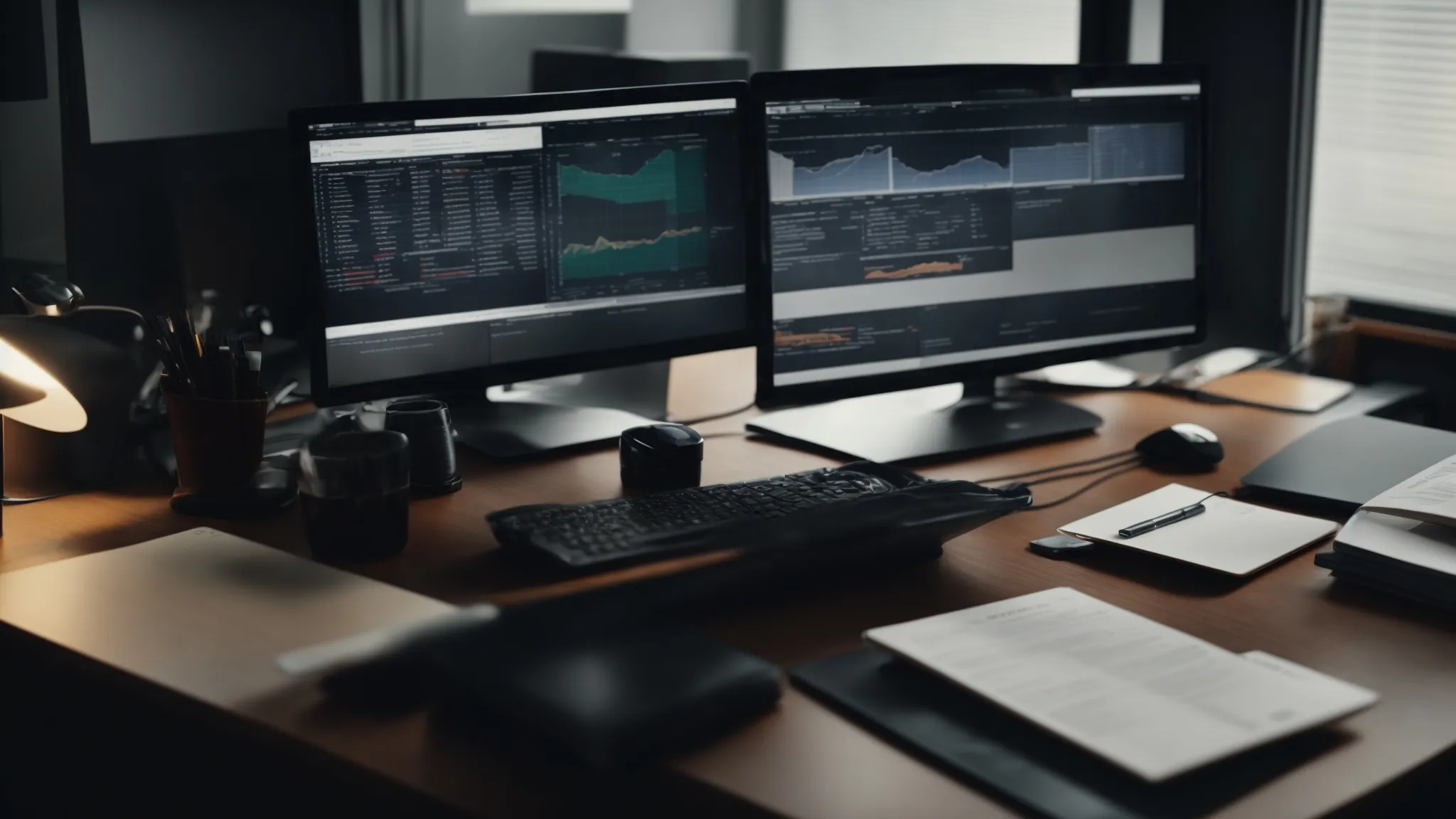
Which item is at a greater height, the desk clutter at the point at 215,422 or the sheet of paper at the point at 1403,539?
the desk clutter at the point at 215,422

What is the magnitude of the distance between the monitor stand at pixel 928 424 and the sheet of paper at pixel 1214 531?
9.5 inches

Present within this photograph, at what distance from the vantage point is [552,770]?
94cm

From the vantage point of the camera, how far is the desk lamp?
4.51ft

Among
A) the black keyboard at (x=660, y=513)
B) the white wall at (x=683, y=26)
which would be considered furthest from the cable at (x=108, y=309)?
the white wall at (x=683, y=26)

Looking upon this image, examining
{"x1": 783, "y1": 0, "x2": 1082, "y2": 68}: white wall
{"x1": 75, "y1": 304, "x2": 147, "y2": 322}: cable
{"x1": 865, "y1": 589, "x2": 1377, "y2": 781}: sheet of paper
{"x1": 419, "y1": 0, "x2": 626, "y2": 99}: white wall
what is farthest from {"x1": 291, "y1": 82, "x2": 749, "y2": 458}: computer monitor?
{"x1": 419, "y1": 0, "x2": 626, "y2": 99}: white wall

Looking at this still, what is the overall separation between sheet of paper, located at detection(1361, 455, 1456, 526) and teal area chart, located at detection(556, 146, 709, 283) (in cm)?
80

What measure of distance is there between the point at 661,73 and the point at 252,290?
2.37 ft

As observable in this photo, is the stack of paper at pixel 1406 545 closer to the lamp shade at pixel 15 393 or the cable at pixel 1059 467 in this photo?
the cable at pixel 1059 467

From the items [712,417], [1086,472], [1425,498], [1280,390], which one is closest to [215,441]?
[712,417]

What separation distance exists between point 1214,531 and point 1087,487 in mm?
187

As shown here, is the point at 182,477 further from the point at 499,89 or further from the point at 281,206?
the point at 499,89

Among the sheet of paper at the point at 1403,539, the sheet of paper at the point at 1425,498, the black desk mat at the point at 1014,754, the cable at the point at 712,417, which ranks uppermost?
the sheet of paper at the point at 1425,498

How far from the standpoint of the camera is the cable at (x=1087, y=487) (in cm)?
153

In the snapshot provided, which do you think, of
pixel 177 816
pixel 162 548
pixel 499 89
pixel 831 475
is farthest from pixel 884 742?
pixel 499 89
